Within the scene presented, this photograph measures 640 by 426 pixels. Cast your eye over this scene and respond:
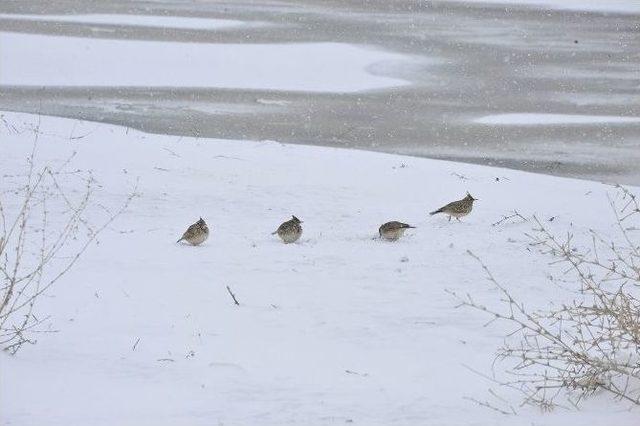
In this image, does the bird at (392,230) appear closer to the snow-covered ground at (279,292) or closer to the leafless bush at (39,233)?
the snow-covered ground at (279,292)

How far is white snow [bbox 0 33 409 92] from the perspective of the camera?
16.3 meters

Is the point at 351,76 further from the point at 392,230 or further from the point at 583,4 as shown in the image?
the point at 583,4

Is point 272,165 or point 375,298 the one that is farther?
point 272,165

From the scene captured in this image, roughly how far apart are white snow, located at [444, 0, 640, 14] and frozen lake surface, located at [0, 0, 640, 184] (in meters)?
1.06

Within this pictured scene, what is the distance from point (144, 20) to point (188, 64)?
495 centimetres

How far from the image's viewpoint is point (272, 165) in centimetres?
1022

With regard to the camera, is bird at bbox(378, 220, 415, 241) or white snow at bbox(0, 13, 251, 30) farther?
white snow at bbox(0, 13, 251, 30)

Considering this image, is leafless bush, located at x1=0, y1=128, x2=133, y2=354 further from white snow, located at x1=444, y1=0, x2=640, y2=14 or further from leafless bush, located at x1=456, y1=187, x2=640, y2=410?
white snow, located at x1=444, y1=0, x2=640, y2=14

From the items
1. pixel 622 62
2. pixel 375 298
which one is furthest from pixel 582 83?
pixel 375 298

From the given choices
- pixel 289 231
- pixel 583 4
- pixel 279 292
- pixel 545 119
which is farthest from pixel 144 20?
pixel 279 292

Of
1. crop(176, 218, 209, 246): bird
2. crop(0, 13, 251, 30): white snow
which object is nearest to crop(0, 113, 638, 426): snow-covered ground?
crop(176, 218, 209, 246): bird

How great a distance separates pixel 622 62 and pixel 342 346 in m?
14.2

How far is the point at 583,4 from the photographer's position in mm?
27172

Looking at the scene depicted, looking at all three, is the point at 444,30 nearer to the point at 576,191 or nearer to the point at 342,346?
the point at 576,191
